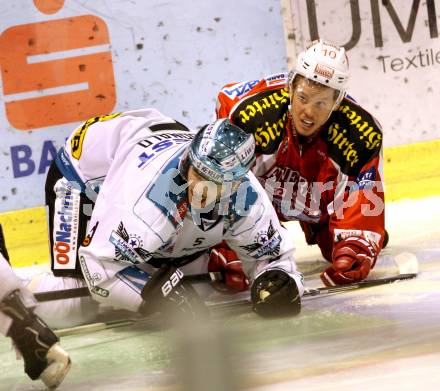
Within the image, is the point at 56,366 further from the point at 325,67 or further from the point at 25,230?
the point at 25,230

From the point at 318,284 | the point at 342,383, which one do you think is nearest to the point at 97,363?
the point at 342,383

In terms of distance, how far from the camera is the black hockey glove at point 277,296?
3.69 meters

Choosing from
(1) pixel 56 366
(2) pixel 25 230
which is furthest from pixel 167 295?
(2) pixel 25 230

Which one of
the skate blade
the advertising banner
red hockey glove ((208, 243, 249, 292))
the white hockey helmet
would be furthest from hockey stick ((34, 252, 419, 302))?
the advertising banner

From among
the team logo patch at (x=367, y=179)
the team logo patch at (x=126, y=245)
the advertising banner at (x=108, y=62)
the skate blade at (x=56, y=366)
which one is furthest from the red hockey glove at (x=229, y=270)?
the advertising banner at (x=108, y=62)

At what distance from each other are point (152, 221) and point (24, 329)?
79 cm

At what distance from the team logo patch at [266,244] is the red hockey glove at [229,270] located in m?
0.43

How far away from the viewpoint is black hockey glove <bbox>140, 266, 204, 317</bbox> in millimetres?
3561

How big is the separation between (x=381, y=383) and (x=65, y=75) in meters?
3.36

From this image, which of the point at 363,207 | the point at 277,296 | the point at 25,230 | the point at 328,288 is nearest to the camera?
the point at 277,296

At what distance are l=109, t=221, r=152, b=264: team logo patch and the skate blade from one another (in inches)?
25.0

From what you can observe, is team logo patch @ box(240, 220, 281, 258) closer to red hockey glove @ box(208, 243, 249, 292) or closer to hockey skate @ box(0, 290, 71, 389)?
red hockey glove @ box(208, 243, 249, 292)

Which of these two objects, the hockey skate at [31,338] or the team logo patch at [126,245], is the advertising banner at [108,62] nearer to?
the team logo patch at [126,245]

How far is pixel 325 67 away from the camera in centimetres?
416
